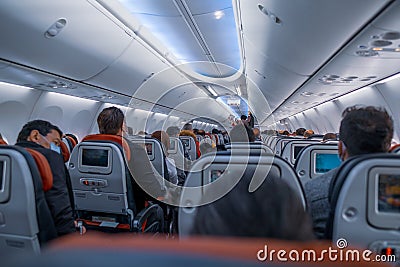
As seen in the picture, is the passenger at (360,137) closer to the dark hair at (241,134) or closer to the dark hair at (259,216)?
the dark hair at (259,216)

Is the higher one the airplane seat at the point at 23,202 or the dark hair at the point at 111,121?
the dark hair at the point at 111,121

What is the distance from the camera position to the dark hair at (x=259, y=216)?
2.68 ft

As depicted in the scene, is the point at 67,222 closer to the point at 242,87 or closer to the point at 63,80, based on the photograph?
the point at 63,80

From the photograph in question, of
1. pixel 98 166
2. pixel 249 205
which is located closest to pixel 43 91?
pixel 98 166

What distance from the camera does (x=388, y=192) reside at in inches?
78.1

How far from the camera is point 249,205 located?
0.86 metres

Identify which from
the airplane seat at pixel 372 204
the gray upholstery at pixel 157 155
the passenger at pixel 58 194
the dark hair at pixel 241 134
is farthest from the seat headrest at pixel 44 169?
the dark hair at pixel 241 134

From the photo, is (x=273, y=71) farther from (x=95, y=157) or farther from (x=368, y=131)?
(x=368, y=131)

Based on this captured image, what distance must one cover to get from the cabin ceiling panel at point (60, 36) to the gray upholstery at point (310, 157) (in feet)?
10.3

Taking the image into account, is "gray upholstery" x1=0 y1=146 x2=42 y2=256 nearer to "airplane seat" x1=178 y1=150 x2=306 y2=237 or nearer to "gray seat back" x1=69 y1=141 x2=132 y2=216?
"airplane seat" x1=178 y1=150 x2=306 y2=237

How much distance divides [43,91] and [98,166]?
6.59 m

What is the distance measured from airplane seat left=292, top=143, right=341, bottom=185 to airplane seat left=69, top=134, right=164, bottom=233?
1.67 meters

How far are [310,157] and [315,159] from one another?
6 centimetres

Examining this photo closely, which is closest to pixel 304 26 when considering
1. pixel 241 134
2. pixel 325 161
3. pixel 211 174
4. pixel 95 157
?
pixel 241 134
